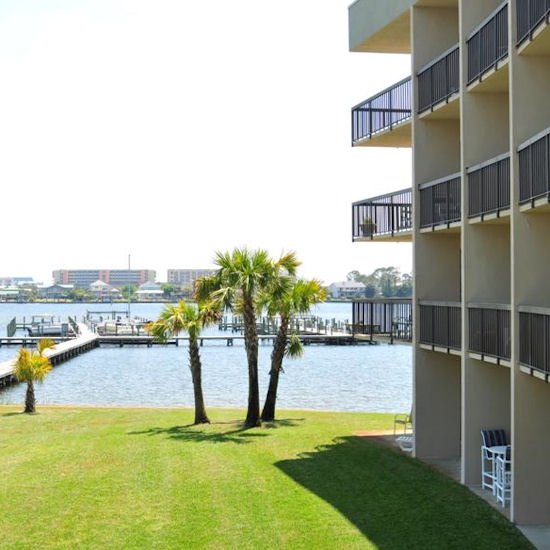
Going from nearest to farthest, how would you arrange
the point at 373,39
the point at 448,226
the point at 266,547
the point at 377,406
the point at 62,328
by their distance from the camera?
the point at 266,547
the point at 448,226
the point at 373,39
the point at 377,406
the point at 62,328

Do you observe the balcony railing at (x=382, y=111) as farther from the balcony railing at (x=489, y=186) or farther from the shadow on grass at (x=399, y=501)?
the shadow on grass at (x=399, y=501)

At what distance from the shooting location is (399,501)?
15.6m

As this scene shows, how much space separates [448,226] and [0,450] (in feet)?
40.0

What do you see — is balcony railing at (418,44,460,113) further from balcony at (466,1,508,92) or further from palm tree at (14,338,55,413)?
palm tree at (14,338,55,413)

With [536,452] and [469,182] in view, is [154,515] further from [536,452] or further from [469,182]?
[469,182]

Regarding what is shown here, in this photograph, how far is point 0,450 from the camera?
21.7m

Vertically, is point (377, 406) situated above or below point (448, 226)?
below

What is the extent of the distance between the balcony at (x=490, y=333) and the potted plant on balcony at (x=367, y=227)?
705cm

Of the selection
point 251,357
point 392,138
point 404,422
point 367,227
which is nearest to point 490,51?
point 392,138

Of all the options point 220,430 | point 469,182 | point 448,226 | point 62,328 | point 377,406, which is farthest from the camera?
point 62,328

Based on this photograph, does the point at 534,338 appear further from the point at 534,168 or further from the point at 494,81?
the point at 494,81

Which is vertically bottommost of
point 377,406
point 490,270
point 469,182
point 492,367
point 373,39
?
point 377,406

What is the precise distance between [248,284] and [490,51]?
36.1 feet

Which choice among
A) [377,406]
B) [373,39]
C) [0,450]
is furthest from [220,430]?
[377,406]
